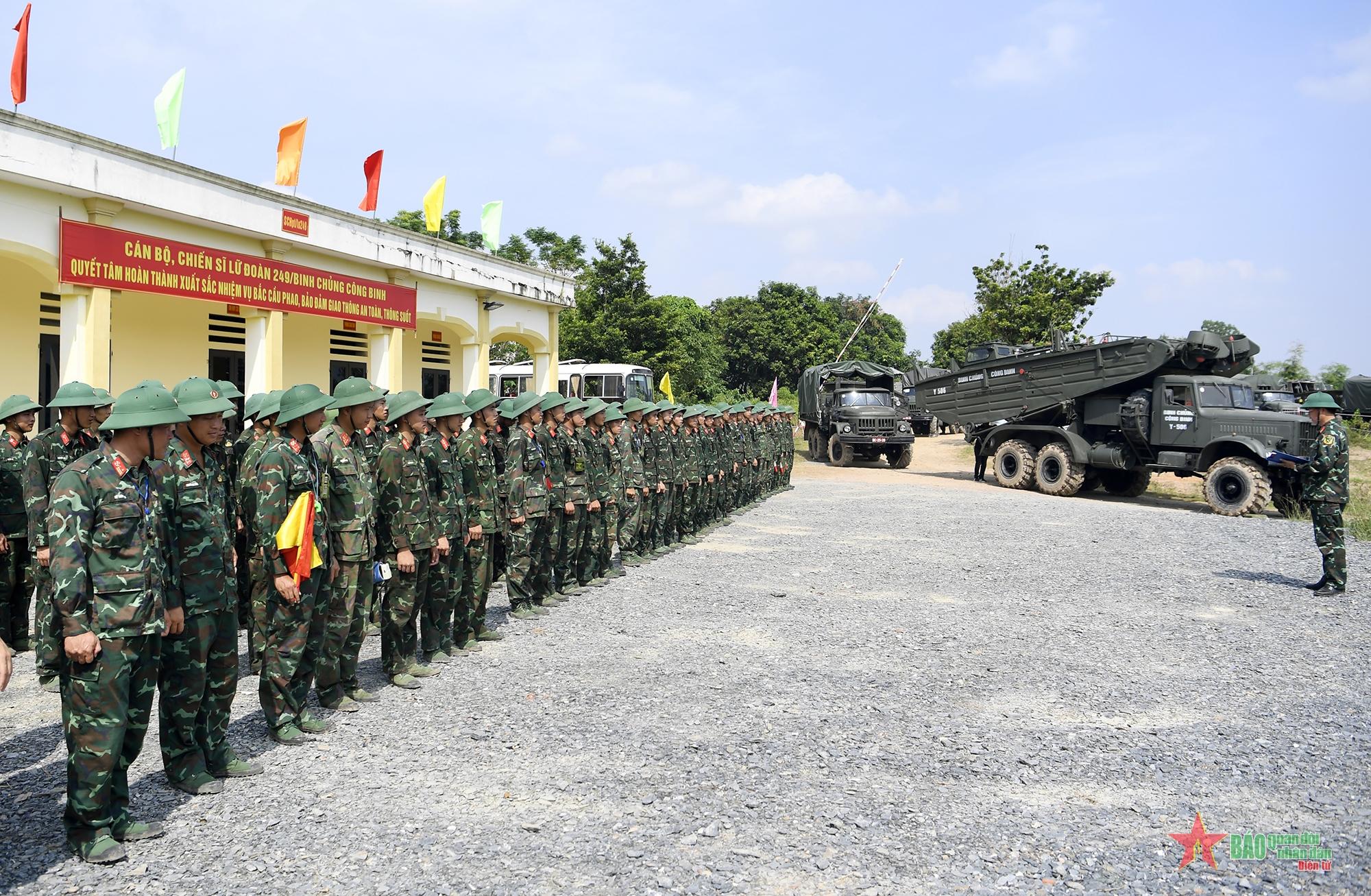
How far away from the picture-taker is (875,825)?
3561 mm

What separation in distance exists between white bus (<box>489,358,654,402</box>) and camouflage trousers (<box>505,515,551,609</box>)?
41.9ft

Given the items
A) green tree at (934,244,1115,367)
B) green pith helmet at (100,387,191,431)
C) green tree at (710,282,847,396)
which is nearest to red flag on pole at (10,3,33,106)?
green pith helmet at (100,387,191,431)

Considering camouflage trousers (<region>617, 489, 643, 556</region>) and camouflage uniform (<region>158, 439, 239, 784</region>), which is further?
camouflage trousers (<region>617, 489, 643, 556</region>)

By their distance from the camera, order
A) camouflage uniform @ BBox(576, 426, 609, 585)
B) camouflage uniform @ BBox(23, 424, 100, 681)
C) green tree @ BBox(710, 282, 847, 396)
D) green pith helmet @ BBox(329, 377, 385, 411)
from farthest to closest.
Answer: green tree @ BBox(710, 282, 847, 396), camouflage uniform @ BBox(576, 426, 609, 585), camouflage uniform @ BBox(23, 424, 100, 681), green pith helmet @ BBox(329, 377, 385, 411)

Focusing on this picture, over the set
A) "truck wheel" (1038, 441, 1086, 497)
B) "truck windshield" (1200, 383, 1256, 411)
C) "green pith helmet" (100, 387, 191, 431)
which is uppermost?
"truck windshield" (1200, 383, 1256, 411)

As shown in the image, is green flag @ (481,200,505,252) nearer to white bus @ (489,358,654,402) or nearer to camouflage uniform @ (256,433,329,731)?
white bus @ (489,358,654,402)

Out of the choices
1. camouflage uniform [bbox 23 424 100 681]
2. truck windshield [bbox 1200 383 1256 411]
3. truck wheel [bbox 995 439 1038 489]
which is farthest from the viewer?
truck wheel [bbox 995 439 1038 489]

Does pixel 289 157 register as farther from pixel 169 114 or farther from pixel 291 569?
pixel 291 569

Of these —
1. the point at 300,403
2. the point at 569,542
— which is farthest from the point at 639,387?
the point at 300,403

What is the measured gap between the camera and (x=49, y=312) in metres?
12.0

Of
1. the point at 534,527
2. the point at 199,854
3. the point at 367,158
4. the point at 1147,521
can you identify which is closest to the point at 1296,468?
the point at 1147,521

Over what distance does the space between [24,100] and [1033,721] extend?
12593 millimetres

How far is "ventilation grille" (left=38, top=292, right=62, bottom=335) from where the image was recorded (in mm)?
11883

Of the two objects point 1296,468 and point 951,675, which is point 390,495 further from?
point 1296,468
